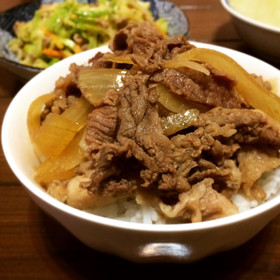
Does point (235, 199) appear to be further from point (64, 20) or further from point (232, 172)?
point (64, 20)

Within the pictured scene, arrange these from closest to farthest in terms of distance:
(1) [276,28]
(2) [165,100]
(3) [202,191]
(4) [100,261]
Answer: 1. (3) [202,191]
2. (2) [165,100]
3. (4) [100,261]
4. (1) [276,28]

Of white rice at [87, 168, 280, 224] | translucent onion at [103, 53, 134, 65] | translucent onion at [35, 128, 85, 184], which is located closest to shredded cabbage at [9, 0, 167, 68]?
translucent onion at [103, 53, 134, 65]

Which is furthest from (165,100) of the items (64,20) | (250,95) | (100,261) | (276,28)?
(64,20)

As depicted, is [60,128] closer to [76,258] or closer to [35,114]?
[35,114]

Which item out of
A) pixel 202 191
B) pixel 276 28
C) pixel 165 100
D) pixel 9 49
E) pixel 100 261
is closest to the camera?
pixel 202 191

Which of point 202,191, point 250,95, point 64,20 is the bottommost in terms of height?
point 64,20

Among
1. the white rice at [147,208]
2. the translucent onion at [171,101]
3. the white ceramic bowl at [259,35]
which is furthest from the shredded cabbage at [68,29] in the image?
the white rice at [147,208]

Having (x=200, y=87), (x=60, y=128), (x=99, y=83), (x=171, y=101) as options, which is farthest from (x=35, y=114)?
(x=200, y=87)

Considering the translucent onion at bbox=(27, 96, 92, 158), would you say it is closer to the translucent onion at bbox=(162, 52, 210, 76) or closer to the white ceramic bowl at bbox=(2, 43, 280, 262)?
the white ceramic bowl at bbox=(2, 43, 280, 262)
